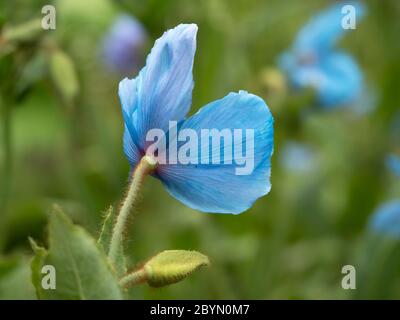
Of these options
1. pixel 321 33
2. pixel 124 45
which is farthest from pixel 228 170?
pixel 124 45

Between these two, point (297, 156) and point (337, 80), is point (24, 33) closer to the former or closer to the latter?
point (337, 80)

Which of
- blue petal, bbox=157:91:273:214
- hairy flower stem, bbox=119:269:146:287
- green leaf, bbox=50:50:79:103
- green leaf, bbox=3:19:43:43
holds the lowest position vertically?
hairy flower stem, bbox=119:269:146:287

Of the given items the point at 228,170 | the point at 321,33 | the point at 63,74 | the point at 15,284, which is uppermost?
the point at 321,33

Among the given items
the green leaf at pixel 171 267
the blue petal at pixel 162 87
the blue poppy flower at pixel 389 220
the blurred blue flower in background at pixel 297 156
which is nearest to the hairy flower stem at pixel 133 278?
the green leaf at pixel 171 267

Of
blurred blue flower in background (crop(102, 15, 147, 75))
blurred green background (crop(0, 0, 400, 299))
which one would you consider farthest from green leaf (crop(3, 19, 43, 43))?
blurred blue flower in background (crop(102, 15, 147, 75))

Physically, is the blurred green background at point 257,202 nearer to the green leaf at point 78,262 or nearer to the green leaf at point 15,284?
the green leaf at point 15,284

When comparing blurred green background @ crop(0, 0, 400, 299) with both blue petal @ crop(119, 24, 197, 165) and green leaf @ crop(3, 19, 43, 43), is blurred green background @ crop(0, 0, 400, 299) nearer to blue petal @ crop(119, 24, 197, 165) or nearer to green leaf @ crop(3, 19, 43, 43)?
green leaf @ crop(3, 19, 43, 43)
